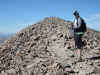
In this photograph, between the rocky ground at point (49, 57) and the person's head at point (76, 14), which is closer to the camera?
the rocky ground at point (49, 57)

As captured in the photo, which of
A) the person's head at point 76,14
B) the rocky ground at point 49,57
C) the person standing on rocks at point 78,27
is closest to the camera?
the rocky ground at point 49,57

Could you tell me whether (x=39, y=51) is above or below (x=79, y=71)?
above

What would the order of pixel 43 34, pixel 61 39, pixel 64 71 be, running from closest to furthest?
1. pixel 64 71
2. pixel 61 39
3. pixel 43 34

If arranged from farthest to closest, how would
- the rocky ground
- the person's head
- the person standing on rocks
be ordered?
the person standing on rocks, the person's head, the rocky ground

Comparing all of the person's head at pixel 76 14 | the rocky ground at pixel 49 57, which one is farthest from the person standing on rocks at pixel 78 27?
the rocky ground at pixel 49 57

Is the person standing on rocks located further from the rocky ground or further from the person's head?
the rocky ground

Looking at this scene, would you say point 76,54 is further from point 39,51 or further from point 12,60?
point 12,60

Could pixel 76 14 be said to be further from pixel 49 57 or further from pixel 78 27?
pixel 49 57

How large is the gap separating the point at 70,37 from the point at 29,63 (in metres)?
5.32

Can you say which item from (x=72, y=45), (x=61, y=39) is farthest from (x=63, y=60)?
(x=61, y=39)

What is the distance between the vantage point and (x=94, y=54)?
1126cm

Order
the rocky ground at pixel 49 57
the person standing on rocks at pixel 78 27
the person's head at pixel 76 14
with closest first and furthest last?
the rocky ground at pixel 49 57 → the person's head at pixel 76 14 → the person standing on rocks at pixel 78 27

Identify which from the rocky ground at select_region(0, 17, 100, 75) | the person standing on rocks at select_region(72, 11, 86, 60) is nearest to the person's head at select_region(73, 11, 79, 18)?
the person standing on rocks at select_region(72, 11, 86, 60)

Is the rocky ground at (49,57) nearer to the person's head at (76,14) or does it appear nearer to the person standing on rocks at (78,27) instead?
the person standing on rocks at (78,27)
